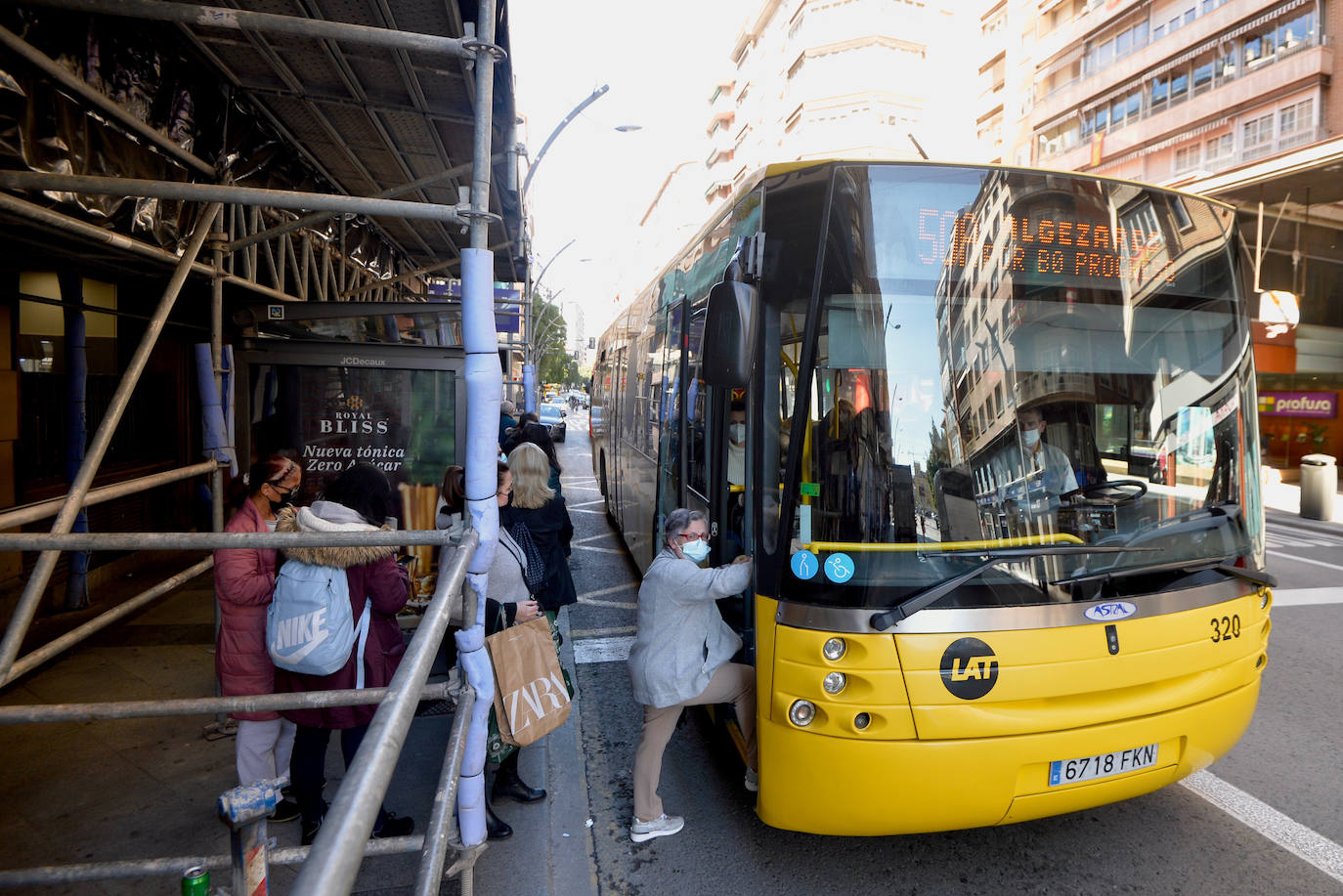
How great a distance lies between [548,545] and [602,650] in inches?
Answer: 91.7

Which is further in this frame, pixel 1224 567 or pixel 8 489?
pixel 8 489

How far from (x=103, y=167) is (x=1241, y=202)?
19.5 meters

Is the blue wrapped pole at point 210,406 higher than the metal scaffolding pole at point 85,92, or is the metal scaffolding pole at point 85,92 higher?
the metal scaffolding pole at point 85,92

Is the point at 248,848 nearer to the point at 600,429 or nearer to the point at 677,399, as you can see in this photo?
the point at 677,399

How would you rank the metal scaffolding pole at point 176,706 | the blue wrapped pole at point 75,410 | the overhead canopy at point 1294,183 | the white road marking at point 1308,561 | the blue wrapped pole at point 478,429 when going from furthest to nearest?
the overhead canopy at point 1294,183
the white road marking at point 1308,561
the blue wrapped pole at point 75,410
the blue wrapped pole at point 478,429
the metal scaffolding pole at point 176,706

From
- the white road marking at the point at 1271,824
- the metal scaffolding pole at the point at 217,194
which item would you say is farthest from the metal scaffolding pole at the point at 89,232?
the white road marking at the point at 1271,824

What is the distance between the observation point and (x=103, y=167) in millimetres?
4387

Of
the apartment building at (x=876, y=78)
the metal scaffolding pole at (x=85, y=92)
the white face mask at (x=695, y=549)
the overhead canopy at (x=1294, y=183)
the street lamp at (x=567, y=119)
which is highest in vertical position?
the apartment building at (x=876, y=78)

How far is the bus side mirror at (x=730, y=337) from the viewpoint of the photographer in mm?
3365

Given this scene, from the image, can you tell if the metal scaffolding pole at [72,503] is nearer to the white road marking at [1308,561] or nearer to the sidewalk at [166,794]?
the sidewalk at [166,794]

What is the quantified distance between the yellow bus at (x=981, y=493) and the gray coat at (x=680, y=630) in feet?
0.60

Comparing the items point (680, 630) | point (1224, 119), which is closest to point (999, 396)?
point (680, 630)

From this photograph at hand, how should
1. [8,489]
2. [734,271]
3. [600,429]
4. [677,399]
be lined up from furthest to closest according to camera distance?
[600,429], [8,489], [677,399], [734,271]

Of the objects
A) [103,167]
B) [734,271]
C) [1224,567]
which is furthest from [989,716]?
[103,167]
